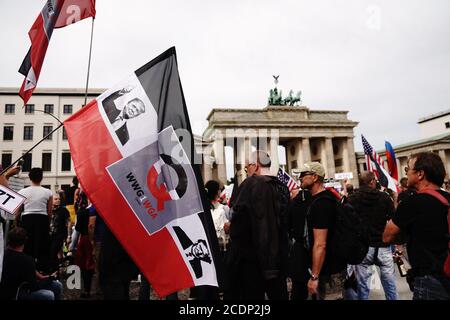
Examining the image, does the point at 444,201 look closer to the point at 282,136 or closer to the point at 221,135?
the point at 221,135

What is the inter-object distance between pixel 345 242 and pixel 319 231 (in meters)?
0.27

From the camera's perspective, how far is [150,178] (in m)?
2.56

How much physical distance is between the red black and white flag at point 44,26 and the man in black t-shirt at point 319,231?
3.88 metres

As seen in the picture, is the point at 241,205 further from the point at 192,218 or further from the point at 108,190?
the point at 108,190

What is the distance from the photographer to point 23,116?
1494 inches

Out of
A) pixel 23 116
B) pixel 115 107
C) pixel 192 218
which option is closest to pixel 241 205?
pixel 192 218

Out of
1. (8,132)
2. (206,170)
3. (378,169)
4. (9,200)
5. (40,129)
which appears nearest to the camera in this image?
(9,200)

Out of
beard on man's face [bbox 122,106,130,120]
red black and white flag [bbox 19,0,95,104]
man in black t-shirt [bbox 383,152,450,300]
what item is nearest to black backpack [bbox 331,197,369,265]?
man in black t-shirt [bbox 383,152,450,300]

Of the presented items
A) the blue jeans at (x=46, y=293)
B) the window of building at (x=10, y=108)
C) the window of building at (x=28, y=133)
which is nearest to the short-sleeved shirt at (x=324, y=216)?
the blue jeans at (x=46, y=293)

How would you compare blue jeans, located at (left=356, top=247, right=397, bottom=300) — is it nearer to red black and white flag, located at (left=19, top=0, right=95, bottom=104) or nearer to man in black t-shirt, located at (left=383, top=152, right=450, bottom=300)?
man in black t-shirt, located at (left=383, top=152, right=450, bottom=300)

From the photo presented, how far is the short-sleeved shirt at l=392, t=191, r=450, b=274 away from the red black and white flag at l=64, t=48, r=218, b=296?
147 cm

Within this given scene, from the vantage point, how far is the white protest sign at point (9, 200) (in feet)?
9.13

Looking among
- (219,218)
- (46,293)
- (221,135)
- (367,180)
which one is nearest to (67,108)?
(221,135)

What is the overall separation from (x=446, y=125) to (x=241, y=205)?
78.6 metres
